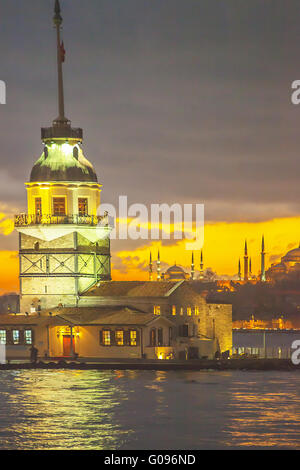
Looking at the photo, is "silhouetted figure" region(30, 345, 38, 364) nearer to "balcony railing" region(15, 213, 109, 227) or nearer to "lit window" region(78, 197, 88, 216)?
"balcony railing" region(15, 213, 109, 227)

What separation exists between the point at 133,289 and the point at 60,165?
37.1 feet

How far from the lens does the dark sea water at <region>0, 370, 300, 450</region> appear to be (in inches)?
2781

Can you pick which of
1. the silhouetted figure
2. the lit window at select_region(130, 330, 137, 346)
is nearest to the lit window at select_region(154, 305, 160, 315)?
the lit window at select_region(130, 330, 137, 346)

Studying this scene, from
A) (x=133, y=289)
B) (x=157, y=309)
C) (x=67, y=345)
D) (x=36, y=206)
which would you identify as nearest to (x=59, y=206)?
(x=36, y=206)

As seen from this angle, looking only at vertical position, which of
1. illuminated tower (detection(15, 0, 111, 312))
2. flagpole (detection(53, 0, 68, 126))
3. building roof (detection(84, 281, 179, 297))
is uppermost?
flagpole (detection(53, 0, 68, 126))

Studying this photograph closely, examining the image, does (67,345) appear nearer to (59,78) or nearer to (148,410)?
(59,78)

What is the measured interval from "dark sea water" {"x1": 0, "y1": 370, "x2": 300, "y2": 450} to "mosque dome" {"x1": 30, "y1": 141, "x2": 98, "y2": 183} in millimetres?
16083

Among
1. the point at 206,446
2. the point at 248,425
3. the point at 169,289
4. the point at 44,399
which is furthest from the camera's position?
the point at 169,289

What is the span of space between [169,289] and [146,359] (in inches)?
297

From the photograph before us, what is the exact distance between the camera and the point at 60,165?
4350 inches

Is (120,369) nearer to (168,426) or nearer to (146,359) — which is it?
(146,359)
